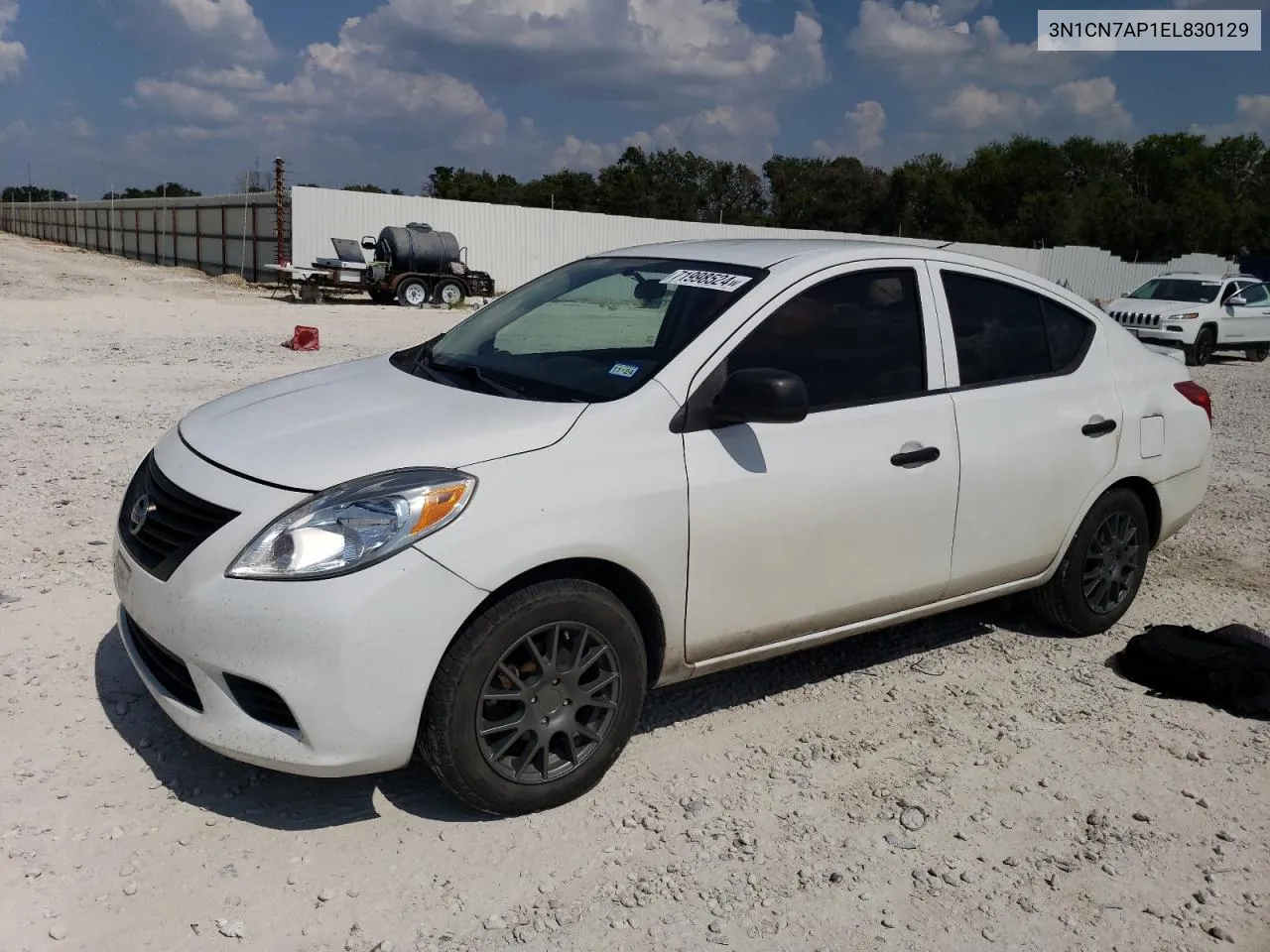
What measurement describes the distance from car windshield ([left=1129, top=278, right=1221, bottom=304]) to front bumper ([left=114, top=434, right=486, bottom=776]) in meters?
20.7

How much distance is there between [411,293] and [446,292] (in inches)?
37.9

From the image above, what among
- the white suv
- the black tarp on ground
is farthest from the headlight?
the white suv

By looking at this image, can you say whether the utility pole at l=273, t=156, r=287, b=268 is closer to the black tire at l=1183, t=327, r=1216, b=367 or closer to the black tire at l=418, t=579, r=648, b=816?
the black tire at l=1183, t=327, r=1216, b=367

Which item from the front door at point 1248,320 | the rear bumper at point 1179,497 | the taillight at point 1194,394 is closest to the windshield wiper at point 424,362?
the rear bumper at point 1179,497

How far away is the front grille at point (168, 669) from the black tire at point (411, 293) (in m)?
24.9

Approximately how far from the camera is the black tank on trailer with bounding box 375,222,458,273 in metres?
27.7

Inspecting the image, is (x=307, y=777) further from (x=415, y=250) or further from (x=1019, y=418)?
(x=415, y=250)

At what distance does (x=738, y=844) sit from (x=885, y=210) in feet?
279

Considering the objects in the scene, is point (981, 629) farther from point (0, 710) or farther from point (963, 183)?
point (963, 183)

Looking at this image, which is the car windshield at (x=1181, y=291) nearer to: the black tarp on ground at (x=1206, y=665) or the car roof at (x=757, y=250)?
the black tarp on ground at (x=1206, y=665)

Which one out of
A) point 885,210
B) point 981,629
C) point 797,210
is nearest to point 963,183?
point 885,210

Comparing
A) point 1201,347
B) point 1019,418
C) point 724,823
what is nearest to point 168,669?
point 724,823

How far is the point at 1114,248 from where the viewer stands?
7200 centimetres

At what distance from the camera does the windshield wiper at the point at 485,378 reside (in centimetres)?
377
